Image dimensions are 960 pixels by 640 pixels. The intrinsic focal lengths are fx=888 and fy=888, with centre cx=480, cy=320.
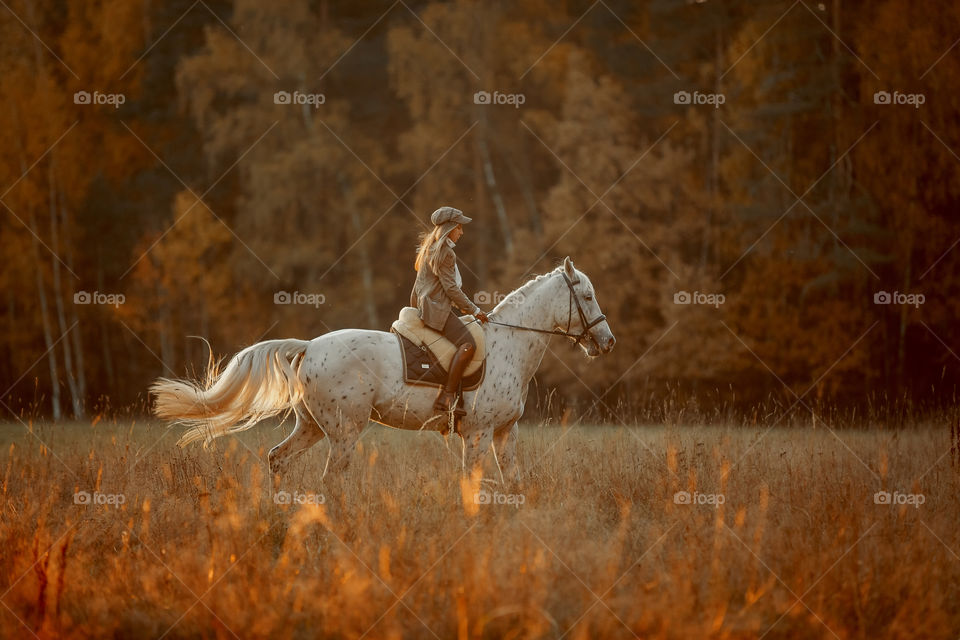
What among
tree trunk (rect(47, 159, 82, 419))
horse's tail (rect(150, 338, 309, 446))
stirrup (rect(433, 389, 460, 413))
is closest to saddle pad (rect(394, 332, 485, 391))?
stirrup (rect(433, 389, 460, 413))

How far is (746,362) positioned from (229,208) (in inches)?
564

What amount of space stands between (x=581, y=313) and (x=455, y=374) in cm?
139

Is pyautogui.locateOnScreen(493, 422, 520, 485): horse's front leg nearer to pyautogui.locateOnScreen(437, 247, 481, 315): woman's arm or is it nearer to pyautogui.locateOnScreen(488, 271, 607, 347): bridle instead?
pyautogui.locateOnScreen(488, 271, 607, 347): bridle

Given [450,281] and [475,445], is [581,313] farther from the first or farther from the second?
[475,445]

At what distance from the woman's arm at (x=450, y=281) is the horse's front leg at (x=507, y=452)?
1210 mm

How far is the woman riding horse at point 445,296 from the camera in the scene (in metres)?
8.16

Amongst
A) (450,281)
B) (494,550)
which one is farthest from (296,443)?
(494,550)

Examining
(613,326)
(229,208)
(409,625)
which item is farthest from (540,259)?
(409,625)

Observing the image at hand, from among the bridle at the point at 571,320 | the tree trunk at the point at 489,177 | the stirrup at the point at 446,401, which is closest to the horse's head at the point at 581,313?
the bridle at the point at 571,320

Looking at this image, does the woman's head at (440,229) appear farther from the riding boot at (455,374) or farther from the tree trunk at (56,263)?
the tree trunk at (56,263)

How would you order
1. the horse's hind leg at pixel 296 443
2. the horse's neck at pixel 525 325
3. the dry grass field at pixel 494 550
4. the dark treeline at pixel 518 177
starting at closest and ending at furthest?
the dry grass field at pixel 494 550, the horse's hind leg at pixel 296 443, the horse's neck at pixel 525 325, the dark treeline at pixel 518 177

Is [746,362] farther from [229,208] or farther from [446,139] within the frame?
[229,208]

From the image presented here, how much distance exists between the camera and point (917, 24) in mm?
16922

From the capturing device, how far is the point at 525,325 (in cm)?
862
